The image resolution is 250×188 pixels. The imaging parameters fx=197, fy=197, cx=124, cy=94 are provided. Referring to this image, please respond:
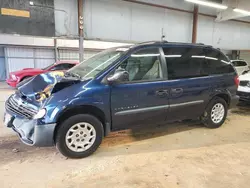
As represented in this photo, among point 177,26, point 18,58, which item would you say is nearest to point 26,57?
point 18,58

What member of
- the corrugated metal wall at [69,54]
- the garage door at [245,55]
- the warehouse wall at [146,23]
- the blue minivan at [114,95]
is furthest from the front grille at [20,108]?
the garage door at [245,55]

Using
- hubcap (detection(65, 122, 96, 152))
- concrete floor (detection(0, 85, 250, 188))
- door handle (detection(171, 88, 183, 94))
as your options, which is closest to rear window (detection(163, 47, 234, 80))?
door handle (detection(171, 88, 183, 94))

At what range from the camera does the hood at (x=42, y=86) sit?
95.3 inches

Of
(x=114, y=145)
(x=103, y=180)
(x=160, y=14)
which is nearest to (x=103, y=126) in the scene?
(x=114, y=145)

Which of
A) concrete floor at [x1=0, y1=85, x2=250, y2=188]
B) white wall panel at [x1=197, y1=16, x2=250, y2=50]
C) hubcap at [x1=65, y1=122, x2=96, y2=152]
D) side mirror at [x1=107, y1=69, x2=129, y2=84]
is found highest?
white wall panel at [x1=197, y1=16, x2=250, y2=50]

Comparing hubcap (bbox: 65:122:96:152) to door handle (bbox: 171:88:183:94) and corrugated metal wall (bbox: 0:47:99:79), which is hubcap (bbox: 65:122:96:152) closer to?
door handle (bbox: 171:88:183:94)

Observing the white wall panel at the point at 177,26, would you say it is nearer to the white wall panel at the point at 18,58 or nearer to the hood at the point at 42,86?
the white wall panel at the point at 18,58

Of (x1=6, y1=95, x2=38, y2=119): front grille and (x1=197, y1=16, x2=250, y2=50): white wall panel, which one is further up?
(x1=197, y1=16, x2=250, y2=50): white wall panel

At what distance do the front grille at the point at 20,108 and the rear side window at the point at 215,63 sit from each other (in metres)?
2.80

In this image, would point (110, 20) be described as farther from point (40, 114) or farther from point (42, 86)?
point (40, 114)

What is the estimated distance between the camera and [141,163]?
8.11 feet

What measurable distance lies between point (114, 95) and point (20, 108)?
1.22m

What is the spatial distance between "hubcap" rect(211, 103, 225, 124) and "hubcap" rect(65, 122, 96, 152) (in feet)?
7.56

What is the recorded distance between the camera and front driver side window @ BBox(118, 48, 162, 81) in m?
2.75
